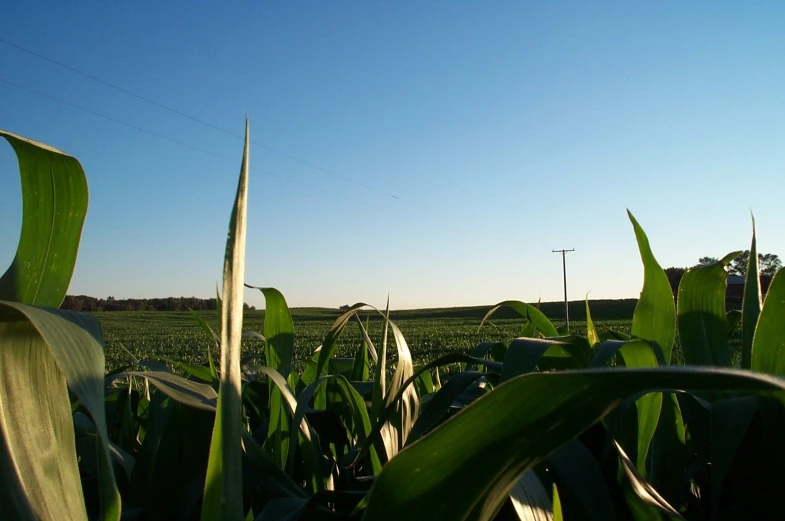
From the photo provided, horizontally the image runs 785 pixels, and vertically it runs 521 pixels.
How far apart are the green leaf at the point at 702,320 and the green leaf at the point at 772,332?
14 cm

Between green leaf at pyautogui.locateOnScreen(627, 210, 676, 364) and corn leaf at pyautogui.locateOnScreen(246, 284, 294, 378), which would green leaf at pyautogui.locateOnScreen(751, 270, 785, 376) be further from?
corn leaf at pyautogui.locateOnScreen(246, 284, 294, 378)

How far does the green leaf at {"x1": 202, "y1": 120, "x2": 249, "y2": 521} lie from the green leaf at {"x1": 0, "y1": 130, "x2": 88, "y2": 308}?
141mm

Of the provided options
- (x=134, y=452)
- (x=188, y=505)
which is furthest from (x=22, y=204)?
(x=134, y=452)

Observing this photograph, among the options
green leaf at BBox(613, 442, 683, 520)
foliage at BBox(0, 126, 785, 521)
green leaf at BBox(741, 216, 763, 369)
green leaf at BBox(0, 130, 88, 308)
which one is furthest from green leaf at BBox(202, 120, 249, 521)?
green leaf at BBox(741, 216, 763, 369)

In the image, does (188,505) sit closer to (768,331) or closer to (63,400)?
(63,400)

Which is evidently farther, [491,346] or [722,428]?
[491,346]

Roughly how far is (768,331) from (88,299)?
49.5m

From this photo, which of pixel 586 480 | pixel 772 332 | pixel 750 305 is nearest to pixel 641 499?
pixel 586 480

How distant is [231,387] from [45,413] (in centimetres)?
12

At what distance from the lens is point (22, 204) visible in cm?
34

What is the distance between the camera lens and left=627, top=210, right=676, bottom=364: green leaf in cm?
53

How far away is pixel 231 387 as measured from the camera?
25 centimetres

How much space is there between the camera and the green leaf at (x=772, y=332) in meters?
0.39

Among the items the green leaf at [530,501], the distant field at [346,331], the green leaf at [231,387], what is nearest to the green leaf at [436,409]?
the green leaf at [530,501]
